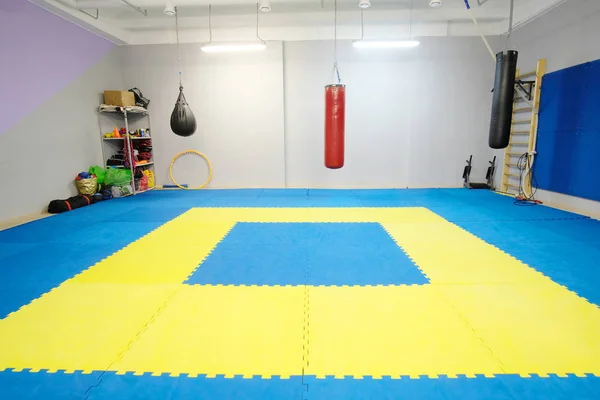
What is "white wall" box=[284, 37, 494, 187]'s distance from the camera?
307 inches

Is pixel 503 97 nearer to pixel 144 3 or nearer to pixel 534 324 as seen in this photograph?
pixel 534 324

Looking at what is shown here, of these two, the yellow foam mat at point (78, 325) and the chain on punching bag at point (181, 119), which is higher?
the chain on punching bag at point (181, 119)

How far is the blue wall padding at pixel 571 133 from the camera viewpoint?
525 cm

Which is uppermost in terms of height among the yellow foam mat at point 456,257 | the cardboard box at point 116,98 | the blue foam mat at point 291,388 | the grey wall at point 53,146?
the cardboard box at point 116,98

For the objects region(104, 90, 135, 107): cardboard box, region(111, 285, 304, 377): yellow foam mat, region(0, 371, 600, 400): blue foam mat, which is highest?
region(104, 90, 135, 107): cardboard box

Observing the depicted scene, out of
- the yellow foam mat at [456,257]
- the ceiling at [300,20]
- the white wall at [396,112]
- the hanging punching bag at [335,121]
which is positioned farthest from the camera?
the white wall at [396,112]

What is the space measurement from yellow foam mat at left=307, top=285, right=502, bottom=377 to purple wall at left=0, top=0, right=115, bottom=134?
582 cm

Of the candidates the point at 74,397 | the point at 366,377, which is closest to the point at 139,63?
the point at 74,397

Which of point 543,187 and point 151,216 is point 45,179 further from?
point 543,187

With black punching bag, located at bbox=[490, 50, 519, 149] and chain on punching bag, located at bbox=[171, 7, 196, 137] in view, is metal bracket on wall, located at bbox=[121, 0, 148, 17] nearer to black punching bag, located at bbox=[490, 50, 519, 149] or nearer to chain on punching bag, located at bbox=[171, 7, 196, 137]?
chain on punching bag, located at bbox=[171, 7, 196, 137]

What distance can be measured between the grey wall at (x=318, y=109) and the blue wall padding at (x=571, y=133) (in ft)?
5.73

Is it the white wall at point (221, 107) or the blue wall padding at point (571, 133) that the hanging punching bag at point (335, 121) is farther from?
the blue wall padding at point (571, 133)

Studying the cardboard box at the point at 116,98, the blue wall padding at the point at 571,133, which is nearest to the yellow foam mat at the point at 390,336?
the blue wall padding at the point at 571,133

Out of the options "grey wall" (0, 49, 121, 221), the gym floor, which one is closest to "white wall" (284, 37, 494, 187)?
the gym floor
